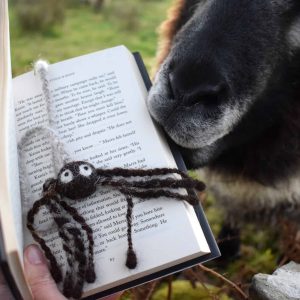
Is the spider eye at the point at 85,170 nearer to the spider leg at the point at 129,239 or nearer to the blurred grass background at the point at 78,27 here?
the spider leg at the point at 129,239

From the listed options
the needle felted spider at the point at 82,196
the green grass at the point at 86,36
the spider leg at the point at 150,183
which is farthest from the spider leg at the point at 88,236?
the green grass at the point at 86,36

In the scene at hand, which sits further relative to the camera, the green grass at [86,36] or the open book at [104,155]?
the green grass at [86,36]

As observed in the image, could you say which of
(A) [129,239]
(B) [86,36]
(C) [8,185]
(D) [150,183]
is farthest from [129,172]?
(B) [86,36]

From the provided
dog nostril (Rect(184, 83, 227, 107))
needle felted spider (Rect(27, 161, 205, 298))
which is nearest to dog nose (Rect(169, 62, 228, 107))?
dog nostril (Rect(184, 83, 227, 107))

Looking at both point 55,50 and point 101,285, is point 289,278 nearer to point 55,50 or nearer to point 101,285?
point 101,285

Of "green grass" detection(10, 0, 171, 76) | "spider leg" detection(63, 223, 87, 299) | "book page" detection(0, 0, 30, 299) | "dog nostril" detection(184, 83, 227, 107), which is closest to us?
"book page" detection(0, 0, 30, 299)

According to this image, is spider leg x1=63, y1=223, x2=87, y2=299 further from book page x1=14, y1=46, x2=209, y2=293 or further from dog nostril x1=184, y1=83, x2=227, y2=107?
dog nostril x1=184, y1=83, x2=227, y2=107

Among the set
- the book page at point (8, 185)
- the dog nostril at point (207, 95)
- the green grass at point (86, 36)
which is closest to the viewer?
the book page at point (8, 185)
